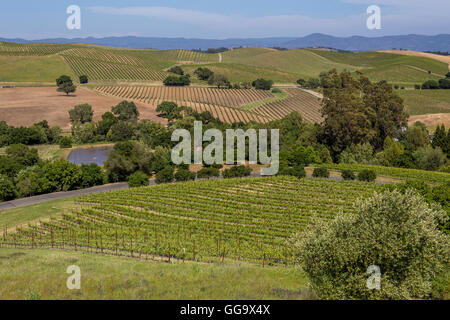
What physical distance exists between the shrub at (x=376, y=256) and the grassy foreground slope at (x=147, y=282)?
60.1 inches

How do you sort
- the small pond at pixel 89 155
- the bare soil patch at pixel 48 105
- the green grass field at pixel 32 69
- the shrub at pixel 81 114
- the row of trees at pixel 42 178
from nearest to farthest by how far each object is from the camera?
the row of trees at pixel 42 178
the small pond at pixel 89 155
the shrub at pixel 81 114
the bare soil patch at pixel 48 105
the green grass field at pixel 32 69

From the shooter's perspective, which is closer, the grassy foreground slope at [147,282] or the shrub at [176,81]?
the grassy foreground slope at [147,282]

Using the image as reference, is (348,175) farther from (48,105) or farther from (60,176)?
(48,105)

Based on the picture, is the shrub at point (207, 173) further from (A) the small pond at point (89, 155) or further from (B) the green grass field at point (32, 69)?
(B) the green grass field at point (32, 69)

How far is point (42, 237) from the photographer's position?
115 ft

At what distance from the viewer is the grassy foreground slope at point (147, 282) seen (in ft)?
51.2

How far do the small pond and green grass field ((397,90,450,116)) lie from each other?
296 feet

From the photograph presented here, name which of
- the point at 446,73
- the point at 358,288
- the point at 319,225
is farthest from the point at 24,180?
the point at 446,73

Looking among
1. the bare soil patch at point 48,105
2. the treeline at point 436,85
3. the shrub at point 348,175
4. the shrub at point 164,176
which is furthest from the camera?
the treeline at point 436,85

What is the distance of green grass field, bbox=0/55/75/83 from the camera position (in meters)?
138

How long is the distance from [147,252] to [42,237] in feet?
38.6

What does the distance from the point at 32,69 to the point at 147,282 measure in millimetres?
150559

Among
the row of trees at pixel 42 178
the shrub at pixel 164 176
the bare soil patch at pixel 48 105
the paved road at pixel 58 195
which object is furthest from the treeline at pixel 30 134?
the shrub at pixel 164 176
